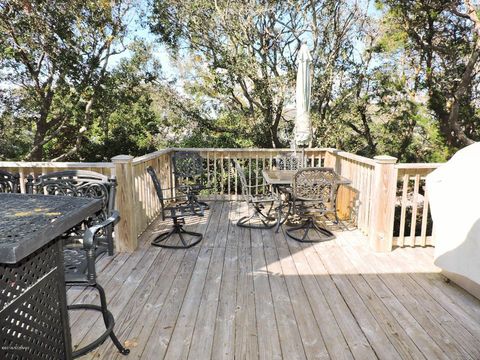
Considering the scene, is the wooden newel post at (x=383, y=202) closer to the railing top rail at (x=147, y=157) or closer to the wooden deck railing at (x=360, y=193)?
the wooden deck railing at (x=360, y=193)

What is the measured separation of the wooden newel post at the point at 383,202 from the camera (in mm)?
3654

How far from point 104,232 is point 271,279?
1.52 metres

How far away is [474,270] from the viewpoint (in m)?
2.46

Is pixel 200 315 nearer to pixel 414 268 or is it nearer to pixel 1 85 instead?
pixel 414 268

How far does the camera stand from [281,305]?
8.85 ft

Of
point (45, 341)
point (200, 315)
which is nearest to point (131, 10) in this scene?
point (200, 315)

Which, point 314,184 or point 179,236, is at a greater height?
point 314,184

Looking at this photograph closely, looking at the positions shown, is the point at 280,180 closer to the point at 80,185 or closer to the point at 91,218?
the point at 80,185

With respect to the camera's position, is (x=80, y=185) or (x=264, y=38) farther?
(x=264, y=38)

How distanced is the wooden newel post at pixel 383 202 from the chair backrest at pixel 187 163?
2916 millimetres

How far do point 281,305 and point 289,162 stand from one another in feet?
10.3

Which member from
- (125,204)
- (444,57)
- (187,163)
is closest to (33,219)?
(125,204)

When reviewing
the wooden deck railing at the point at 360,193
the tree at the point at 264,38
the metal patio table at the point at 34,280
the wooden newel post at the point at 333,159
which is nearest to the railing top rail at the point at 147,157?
the wooden deck railing at the point at 360,193

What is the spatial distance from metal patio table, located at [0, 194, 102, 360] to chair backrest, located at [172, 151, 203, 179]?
158 inches
